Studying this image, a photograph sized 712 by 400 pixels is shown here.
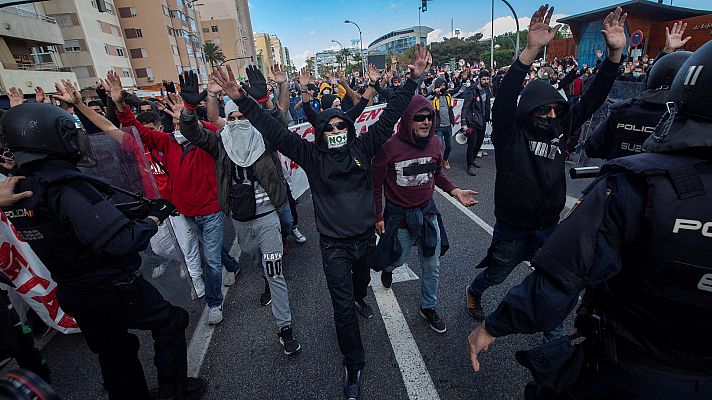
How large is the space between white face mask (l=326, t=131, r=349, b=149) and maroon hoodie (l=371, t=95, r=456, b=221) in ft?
1.80

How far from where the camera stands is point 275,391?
259cm

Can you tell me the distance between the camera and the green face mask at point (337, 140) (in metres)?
2.52

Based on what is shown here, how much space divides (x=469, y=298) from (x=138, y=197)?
2.85m

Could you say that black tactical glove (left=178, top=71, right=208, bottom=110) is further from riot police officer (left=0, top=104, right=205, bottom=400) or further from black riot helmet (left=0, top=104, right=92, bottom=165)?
black riot helmet (left=0, top=104, right=92, bottom=165)

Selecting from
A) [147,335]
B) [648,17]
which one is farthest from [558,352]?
[648,17]

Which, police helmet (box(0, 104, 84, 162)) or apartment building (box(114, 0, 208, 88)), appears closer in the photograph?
police helmet (box(0, 104, 84, 162))

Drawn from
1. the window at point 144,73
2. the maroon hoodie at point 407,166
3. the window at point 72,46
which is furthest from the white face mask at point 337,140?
the window at point 144,73

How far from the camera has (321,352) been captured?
116 inches

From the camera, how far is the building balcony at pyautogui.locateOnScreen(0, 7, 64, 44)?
22.2m

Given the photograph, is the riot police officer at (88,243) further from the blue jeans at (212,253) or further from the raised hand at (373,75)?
the raised hand at (373,75)

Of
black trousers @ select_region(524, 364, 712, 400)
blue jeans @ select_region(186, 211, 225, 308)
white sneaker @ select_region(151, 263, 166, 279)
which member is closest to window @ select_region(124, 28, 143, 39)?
blue jeans @ select_region(186, 211, 225, 308)

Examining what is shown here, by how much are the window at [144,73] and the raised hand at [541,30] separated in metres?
54.8

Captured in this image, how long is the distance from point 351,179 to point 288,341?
4.87 feet

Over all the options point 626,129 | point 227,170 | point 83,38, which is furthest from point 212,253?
point 83,38
